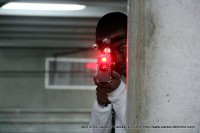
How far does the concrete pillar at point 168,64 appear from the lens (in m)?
2.46

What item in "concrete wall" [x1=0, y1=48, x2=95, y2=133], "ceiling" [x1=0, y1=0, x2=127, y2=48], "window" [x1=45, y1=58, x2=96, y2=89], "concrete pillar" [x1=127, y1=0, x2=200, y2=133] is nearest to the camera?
"concrete pillar" [x1=127, y1=0, x2=200, y2=133]

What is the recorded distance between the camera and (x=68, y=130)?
15.5 metres

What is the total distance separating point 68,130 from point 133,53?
13197mm

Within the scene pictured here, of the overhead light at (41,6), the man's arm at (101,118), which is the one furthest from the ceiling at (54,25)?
the man's arm at (101,118)

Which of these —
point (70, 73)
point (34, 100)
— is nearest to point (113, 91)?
point (34, 100)

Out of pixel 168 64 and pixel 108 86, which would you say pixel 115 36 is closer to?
pixel 108 86

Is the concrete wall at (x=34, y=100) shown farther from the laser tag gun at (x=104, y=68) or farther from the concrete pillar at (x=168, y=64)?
the concrete pillar at (x=168, y=64)

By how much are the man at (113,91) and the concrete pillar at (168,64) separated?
81 centimetres

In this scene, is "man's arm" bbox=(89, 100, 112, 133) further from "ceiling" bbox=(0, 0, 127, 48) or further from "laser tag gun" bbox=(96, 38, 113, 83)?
"ceiling" bbox=(0, 0, 127, 48)

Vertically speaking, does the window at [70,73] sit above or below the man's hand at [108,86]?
below

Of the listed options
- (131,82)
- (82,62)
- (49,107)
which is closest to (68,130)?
(49,107)

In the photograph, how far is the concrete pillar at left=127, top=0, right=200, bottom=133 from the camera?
246 cm

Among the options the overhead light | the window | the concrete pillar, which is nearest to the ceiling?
the overhead light

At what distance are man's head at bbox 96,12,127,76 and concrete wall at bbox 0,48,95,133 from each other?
11.7 metres
